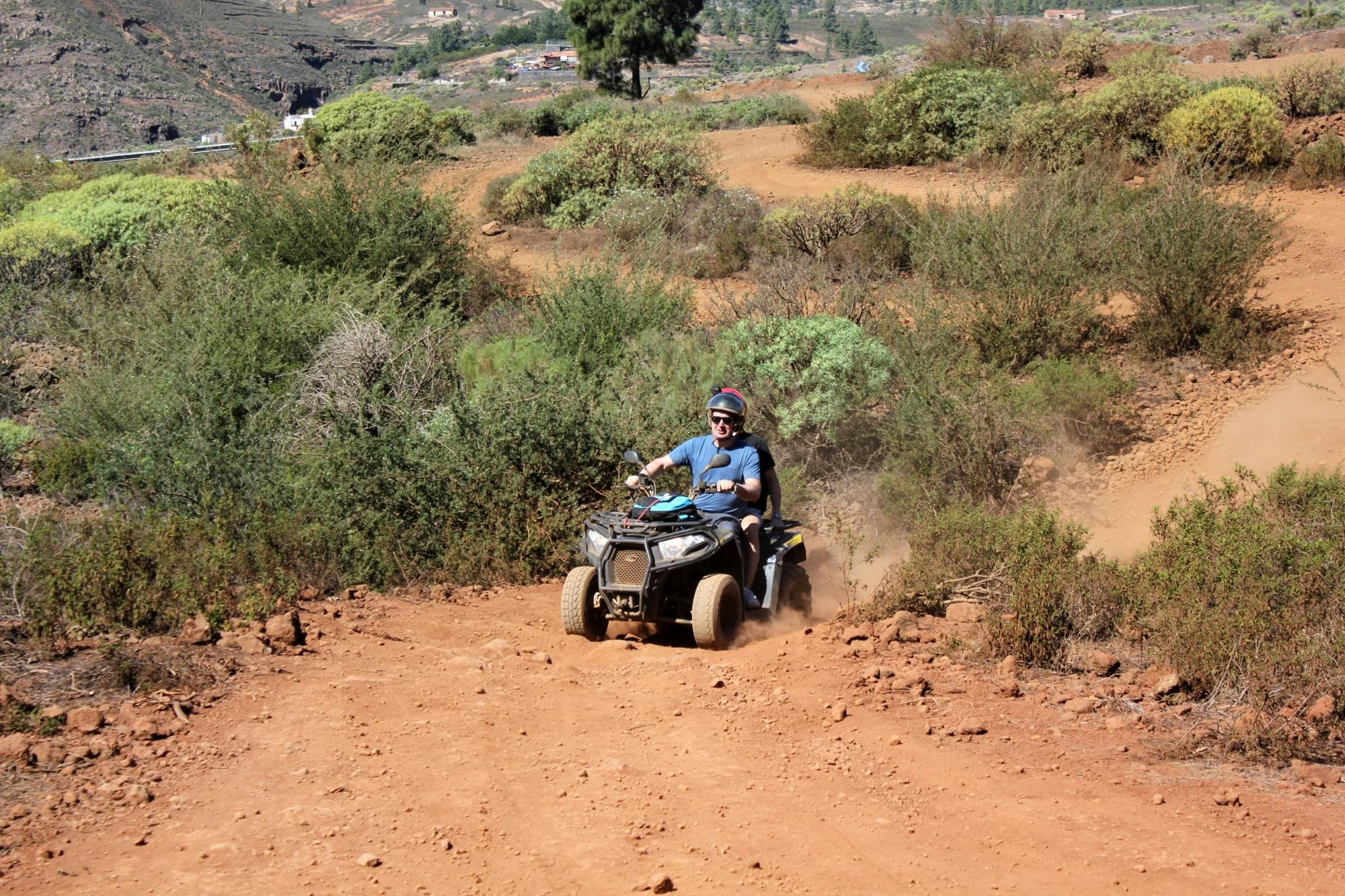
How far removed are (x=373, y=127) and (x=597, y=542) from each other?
869 inches

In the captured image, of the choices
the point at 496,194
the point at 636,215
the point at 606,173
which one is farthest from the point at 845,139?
the point at 496,194

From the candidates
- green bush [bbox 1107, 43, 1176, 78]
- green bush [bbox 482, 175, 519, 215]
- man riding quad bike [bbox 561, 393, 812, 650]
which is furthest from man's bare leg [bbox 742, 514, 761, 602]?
green bush [bbox 1107, 43, 1176, 78]

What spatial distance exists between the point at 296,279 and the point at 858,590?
779cm

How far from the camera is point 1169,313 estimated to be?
13.4 metres

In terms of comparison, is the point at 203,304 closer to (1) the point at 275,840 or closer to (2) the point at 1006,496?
(2) the point at 1006,496

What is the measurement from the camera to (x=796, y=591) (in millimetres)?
8602

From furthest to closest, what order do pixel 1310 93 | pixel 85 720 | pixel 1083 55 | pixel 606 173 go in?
pixel 1083 55, pixel 606 173, pixel 1310 93, pixel 85 720

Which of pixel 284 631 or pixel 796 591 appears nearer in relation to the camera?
pixel 284 631

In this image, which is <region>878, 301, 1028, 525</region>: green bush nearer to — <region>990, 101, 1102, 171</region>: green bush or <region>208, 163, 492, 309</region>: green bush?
<region>208, 163, 492, 309</region>: green bush

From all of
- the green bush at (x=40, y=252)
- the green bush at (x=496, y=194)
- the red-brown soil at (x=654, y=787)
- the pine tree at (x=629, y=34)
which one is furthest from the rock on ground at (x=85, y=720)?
the pine tree at (x=629, y=34)

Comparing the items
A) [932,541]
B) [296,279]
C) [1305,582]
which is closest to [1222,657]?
[1305,582]

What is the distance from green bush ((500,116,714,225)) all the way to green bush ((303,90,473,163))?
4478mm

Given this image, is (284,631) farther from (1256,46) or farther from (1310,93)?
(1256,46)

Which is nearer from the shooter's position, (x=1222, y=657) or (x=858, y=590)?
(x=1222, y=657)
